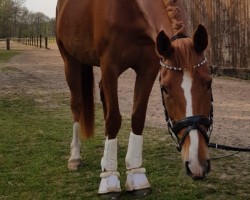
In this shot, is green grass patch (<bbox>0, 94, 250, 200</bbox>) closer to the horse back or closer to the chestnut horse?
the chestnut horse

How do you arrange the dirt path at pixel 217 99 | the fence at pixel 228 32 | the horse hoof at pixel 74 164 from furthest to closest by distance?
1. the fence at pixel 228 32
2. the dirt path at pixel 217 99
3. the horse hoof at pixel 74 164

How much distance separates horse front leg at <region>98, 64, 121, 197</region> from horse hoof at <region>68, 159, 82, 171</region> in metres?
0.67

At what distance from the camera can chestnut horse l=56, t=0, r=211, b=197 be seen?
230 cm

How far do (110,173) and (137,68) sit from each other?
0.90 m

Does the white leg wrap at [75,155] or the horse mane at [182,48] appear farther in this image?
the white leg wrap at [75,155]

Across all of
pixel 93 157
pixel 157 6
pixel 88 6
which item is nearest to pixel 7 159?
pixel 93 157

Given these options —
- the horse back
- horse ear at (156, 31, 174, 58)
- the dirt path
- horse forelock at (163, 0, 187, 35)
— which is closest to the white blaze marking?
horse ear at (156, 31, 174, 58)

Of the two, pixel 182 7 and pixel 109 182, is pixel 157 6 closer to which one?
pixel 182 7

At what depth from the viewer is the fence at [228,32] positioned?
1165 cm

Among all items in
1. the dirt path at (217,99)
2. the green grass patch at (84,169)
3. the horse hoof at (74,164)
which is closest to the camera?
the green grass patch at (84,169)

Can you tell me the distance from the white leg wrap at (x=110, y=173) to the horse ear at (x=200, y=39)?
158cm

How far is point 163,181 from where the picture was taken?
3.86m

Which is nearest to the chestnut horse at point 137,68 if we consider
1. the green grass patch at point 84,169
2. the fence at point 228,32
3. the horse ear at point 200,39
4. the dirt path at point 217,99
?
the horse ear at point 200,39

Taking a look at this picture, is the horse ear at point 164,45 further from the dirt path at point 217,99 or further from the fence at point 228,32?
the fence at point 228,32
